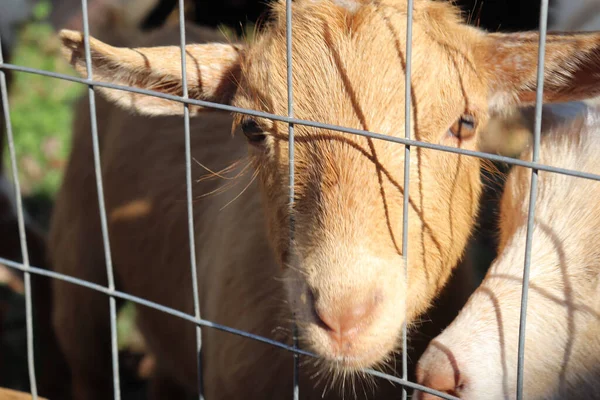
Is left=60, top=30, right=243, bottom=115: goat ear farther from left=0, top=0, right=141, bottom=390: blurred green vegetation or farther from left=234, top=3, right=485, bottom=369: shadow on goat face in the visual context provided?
left=0, top=0, right=141, bottom=390: blurred green vegetation

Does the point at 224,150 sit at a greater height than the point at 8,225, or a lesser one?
greater

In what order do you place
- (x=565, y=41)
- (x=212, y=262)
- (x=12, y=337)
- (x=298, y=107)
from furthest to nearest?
(x=12, y=337) → (x=212, y=262) → (x=298, y=107) → (x=565, y=41)

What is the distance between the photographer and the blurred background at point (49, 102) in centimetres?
571

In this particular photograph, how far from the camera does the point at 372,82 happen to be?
105 inches

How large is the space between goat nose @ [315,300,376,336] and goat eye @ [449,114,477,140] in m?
0.76

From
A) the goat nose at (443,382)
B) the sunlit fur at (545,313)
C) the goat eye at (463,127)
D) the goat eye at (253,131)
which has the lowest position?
the goat nose at (443,382)

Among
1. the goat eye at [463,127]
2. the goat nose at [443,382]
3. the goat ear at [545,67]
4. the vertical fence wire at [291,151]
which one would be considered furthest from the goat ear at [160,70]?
the goat nose at [443,382]

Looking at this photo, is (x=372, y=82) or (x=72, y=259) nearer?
(x=372, y=82)

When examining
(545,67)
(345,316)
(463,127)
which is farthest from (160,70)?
(545,67)

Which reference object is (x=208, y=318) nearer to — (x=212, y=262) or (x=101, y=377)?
(x=212, y=262)

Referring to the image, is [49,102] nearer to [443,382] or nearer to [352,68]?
[352,68]

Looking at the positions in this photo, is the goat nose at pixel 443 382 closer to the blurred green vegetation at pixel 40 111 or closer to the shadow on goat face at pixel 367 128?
the shadow on goat face at pixel 367 128

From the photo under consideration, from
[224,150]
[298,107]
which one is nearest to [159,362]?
[224,150]

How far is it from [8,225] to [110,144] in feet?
4.88
